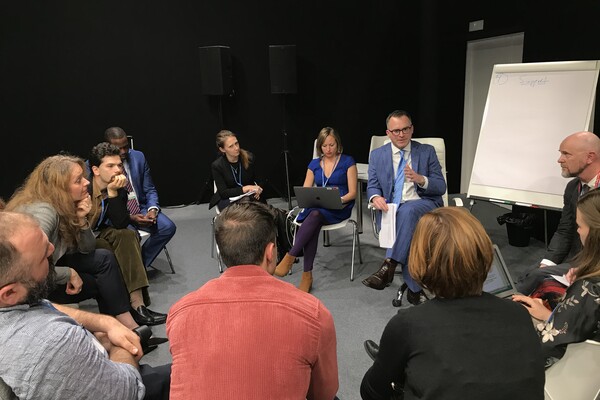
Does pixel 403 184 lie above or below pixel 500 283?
above

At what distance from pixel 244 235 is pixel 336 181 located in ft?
8.37

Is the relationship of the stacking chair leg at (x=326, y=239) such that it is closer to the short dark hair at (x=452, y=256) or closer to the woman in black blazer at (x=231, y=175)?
the woman in black blazer at (x=231, y=175)

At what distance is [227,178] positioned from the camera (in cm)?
398

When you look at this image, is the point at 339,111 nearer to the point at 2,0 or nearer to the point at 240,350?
the point at 2,0

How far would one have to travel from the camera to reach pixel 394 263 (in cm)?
325

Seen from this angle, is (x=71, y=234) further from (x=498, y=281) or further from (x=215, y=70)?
(x=215, y=70)

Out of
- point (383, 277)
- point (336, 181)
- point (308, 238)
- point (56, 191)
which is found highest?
point (56, 191)

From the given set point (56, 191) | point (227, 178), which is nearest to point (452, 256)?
point (56, 191)

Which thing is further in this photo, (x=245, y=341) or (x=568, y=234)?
(x=568, y=234)

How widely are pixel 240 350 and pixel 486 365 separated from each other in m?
0.58

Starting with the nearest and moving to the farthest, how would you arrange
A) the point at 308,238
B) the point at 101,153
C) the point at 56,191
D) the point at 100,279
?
the point at 56,191
the point at 100,279
the point at 101,153
the point at 308,238

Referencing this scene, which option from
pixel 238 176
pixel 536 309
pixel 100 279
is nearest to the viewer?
pixel 536 309

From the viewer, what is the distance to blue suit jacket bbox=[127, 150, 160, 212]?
3737 mm

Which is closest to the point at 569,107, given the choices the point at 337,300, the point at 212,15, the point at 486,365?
the point at 337,300
